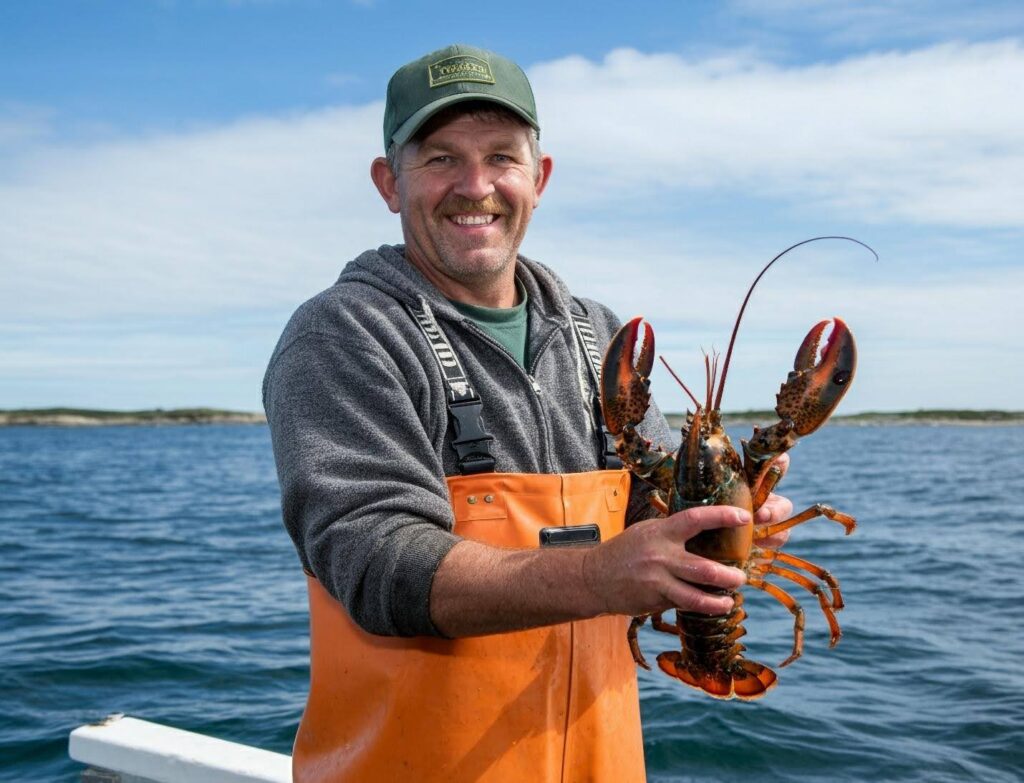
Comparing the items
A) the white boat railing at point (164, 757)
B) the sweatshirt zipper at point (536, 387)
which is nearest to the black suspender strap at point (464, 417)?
the sweatshirt zipper at point (536, 387)

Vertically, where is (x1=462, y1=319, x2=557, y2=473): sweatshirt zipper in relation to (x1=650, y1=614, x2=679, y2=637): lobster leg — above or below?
above

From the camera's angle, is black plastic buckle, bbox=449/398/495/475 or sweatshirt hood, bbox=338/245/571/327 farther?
sweatshirt hood, bbox=338/245/571/327

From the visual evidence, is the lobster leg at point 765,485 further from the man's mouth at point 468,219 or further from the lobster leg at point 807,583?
the man's mouth at point 468,219

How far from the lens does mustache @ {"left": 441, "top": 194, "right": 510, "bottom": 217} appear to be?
3.02m

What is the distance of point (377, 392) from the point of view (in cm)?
261

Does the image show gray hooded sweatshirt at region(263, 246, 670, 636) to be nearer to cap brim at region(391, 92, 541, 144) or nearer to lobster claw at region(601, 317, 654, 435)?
lobster claw at region(601, 317, 654, 435)

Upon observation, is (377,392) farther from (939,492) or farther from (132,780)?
(939,492)

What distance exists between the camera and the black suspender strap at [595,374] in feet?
10.0

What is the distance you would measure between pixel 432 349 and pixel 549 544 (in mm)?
615

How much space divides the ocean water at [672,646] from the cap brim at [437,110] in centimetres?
477

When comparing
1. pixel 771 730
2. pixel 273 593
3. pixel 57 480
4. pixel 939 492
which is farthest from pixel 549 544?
pixel 57 480

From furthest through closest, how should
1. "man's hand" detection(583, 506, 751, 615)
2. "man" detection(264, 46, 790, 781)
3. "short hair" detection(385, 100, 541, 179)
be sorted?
"short hair" detection(385, 100, 541, 179)
"man" detection(264, 46, 790, 781)
"man's hand" detection(583, 506, 751, 615)

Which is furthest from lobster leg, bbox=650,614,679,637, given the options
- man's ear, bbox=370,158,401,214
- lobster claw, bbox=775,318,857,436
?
man's ear, bbox=370,158,401,214

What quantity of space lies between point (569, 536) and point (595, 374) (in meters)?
0.66
